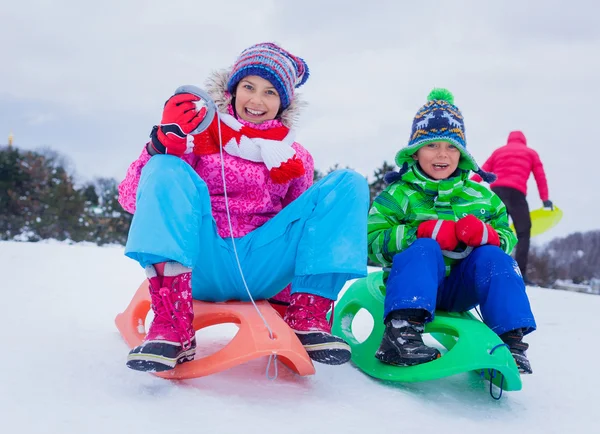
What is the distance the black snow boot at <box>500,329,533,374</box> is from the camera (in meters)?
1.30

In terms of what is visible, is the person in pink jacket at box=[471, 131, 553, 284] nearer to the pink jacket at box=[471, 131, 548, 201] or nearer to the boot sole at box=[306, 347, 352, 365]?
the pink jacket at box=[471, 131, 548, 201]

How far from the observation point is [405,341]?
1327mm

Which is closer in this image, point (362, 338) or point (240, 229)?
point (240, 229)

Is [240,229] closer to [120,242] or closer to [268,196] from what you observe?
[268,196]

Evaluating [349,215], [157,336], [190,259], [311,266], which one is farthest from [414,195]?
[157,336]

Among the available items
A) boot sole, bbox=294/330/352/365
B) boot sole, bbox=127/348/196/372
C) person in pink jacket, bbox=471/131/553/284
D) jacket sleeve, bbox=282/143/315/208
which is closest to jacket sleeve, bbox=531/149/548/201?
person in pink jacket, bbox=471/131/553/284

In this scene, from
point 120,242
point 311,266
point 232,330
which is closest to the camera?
point 311,266

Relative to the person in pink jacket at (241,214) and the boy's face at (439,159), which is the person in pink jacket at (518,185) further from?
the person in pink jacket at (241,214)

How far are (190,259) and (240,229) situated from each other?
0.30m

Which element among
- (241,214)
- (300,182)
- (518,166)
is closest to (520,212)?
(518,166)

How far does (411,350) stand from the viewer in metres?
1.31

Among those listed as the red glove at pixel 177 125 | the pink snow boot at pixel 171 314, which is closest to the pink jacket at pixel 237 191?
the red glove at pixel 177 125

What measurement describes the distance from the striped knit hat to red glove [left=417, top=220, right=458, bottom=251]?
2.04 feet

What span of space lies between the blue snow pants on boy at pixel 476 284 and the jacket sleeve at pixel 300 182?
40 cm
